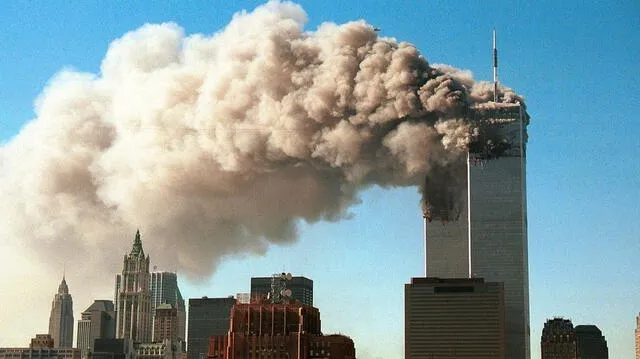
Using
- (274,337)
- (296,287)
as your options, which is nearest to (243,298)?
(274,337)

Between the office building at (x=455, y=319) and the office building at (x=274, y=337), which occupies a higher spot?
the office building at (x=455, y=319)

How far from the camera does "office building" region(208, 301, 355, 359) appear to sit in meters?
81.9

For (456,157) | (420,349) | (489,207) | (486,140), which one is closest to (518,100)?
(486,140)

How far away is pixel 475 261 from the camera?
7313 inches

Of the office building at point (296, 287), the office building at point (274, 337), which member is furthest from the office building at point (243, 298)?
the office building at point (296, 287)

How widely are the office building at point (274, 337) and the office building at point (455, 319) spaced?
3749 inches

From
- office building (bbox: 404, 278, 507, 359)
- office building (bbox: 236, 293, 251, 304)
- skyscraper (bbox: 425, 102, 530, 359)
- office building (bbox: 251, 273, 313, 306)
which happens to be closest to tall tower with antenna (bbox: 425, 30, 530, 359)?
skyscraper (bbox: 425, 102, 530, 359)

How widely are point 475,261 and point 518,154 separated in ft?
88.8

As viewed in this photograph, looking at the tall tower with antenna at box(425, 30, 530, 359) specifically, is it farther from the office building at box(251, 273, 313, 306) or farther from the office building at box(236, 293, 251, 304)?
the office building at box(236, 293, 251, 304)

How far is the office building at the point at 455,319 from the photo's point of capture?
7013 inches

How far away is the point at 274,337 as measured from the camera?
270 ft

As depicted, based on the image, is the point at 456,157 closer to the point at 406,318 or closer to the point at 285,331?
the point at 285,331

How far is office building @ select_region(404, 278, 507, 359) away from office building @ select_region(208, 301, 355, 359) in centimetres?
9523

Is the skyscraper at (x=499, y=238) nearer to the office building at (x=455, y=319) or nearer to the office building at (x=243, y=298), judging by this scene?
the office building at (x=455, y=319)
